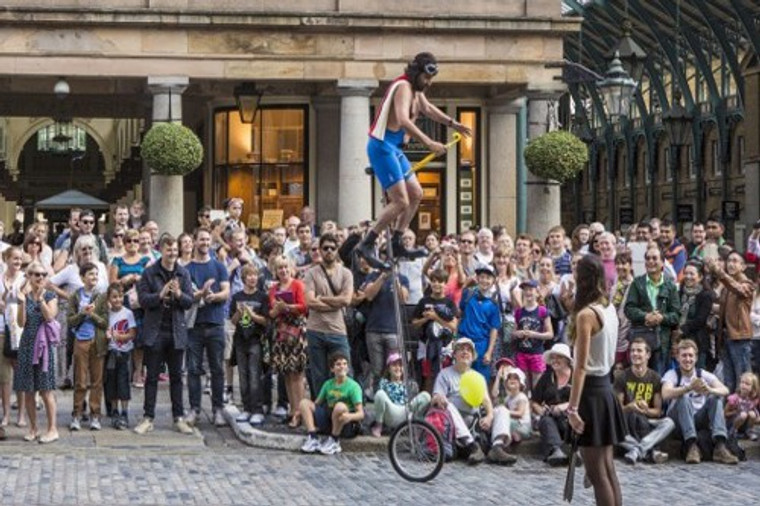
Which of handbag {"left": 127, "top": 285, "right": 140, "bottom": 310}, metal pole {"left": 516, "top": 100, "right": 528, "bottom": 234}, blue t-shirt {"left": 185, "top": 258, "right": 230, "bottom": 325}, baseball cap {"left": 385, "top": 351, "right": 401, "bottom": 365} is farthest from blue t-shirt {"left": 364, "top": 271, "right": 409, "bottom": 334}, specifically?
metal pole {"left": 516, "top": 100, "right": 528, "bottom": 234}

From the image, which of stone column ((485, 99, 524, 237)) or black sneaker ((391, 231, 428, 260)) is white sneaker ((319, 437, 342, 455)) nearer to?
black sneaker ((391, 231, 428, 260))

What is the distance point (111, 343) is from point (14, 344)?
1.04 metres

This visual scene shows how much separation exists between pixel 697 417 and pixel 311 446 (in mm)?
4195

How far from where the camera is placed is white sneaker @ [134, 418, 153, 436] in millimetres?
17000

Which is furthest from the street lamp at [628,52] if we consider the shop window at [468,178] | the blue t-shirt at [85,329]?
the shop window at [468,178]

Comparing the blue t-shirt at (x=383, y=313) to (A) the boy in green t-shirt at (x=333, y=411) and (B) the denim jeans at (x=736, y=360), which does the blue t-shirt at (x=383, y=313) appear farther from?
(B) the denim jeans at (x=736, y=360)

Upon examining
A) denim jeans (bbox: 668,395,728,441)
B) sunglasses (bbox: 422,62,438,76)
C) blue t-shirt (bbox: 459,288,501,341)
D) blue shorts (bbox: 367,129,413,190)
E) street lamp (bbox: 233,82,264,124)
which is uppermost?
street lamp (bbox: 233,82,264,124)

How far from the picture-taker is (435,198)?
33094 mm

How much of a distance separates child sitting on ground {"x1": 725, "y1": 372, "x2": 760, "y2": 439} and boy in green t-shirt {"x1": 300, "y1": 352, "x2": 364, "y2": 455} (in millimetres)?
4090

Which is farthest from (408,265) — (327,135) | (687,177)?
(687,177)

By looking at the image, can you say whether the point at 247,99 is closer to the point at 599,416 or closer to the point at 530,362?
the point at 530,362

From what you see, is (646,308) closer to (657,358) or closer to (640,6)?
(657,358)

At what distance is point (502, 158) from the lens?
108 feet

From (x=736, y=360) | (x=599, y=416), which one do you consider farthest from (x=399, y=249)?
(x=736, y=360)
